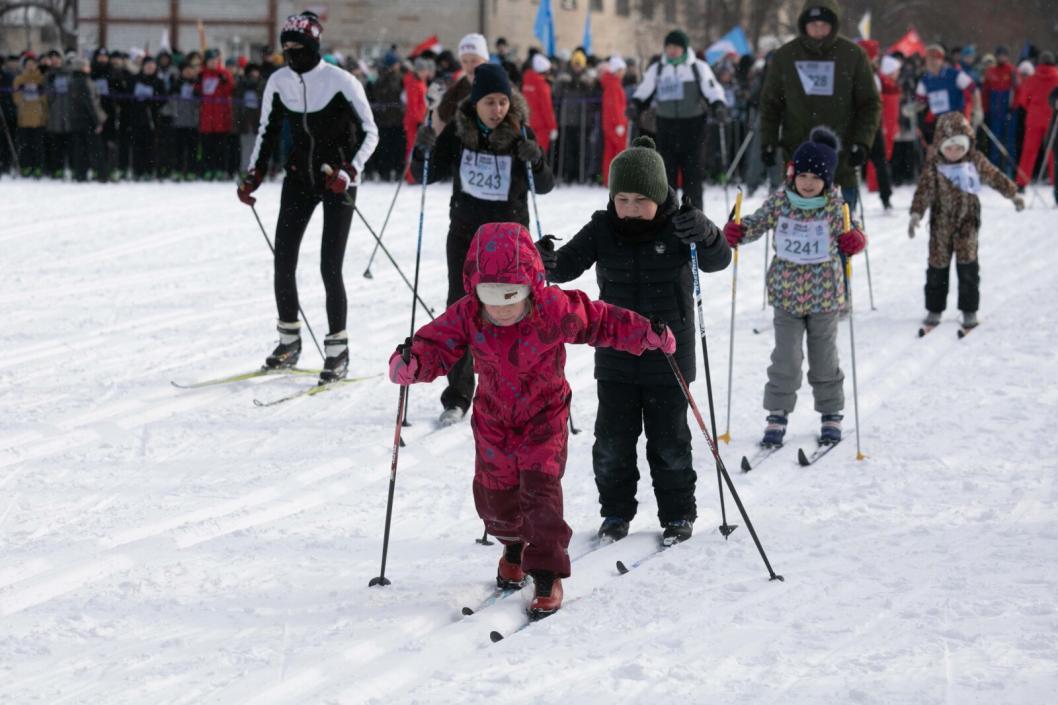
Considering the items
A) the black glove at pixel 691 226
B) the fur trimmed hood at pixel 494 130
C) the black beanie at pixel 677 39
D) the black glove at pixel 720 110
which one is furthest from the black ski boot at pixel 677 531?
the black beanie at pixel 677 39

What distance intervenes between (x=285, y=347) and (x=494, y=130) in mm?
1890

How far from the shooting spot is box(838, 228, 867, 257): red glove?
5.61 metres

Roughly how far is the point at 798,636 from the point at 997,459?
7.71ft

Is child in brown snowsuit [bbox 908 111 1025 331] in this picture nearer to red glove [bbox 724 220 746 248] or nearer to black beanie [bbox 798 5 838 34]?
black beanie [bbox 798 5 838 34]

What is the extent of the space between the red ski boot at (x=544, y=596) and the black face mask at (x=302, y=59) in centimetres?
372

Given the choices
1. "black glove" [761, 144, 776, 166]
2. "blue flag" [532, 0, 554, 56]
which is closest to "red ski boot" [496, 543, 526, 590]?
"black glove" [761, 144, 776, 166]

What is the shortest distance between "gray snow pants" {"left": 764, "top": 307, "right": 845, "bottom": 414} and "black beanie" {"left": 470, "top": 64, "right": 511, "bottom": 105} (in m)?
1.55

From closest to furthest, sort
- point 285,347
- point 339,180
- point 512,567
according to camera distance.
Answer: point 512,567
point 339,180
point 285,347

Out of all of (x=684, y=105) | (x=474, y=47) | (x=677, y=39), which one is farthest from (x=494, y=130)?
(x=677, y=39)

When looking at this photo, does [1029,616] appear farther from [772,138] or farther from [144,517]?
[772,138]

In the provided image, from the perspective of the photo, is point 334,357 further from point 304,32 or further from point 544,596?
point 544,596

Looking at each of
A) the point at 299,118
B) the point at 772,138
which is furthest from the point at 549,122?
the point at 299,118

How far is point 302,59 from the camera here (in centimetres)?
687

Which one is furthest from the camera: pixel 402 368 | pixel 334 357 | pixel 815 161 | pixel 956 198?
pixel 956 198
